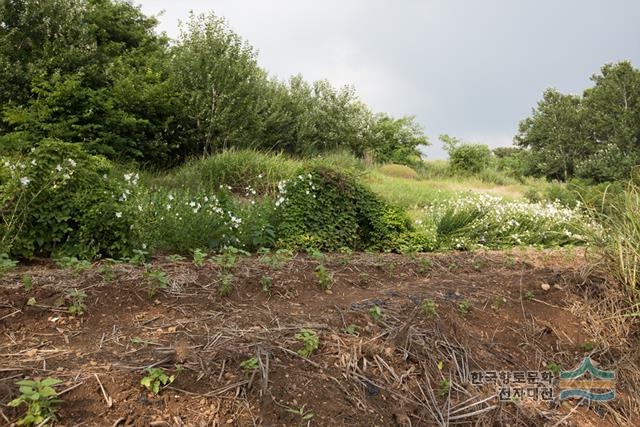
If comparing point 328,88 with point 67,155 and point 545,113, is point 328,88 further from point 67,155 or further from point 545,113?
point 67,155

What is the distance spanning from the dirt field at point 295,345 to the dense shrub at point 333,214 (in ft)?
6.99

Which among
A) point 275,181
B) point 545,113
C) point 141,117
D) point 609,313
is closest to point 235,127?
point 141,117

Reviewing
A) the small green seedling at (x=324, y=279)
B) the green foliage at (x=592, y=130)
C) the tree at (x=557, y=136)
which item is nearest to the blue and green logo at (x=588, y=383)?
the small green seedling at (x=324, y=279)

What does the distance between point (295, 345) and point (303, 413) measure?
457mm

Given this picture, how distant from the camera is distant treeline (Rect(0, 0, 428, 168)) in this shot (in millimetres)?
9828

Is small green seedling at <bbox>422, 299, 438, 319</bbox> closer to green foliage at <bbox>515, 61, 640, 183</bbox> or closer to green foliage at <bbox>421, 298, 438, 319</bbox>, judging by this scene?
green foliage at <bbox>421, 298, 438, 319</bbox>

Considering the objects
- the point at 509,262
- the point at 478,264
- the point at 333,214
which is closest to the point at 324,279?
the point at 478,264

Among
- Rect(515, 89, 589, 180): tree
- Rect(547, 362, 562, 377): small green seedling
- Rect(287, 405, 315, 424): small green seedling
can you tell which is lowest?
Rect(547, 362, 562, 377): small green seedling

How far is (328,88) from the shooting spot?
20984 millimetres

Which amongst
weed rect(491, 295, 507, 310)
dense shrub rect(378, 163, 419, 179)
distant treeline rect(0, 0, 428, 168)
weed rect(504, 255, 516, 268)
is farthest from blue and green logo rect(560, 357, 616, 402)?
dense shrub rect(378, 163, 419, 179)

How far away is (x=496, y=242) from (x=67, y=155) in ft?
20.2

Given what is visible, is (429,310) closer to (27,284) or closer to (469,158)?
(27,284)

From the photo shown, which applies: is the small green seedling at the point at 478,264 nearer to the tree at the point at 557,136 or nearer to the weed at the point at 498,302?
the weed at the point at 498,302

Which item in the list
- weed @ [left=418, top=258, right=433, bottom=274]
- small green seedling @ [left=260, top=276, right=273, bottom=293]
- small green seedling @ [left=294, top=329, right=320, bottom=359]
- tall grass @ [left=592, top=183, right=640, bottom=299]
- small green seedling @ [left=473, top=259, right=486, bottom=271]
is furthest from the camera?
small green seedling @ [left=473, top=259, right=486, bottom=271]
